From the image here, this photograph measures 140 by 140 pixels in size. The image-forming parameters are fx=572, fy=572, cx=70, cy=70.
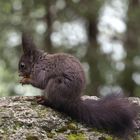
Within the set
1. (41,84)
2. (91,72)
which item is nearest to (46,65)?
(41,84)

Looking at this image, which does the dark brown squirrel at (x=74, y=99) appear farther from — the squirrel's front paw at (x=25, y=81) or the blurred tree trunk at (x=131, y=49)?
the blurred tree trunk at (x=131, y=49)

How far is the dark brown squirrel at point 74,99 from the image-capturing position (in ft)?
18.1

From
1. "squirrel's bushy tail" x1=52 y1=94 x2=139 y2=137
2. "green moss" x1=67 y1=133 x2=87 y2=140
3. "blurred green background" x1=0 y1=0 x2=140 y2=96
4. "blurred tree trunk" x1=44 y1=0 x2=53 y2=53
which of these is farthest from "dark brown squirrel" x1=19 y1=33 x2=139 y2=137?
"blurred tree trunk" x1=44 y1=0 x2=53 y2=53

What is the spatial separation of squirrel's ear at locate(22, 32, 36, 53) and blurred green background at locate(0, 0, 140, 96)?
6.40 metres

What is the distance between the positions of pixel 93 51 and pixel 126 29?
3.91 feet

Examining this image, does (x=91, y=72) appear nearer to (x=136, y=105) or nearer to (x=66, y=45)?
(x=66, y=45)

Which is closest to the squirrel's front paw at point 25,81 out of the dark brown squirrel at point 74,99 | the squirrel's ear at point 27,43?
the dark brown squirrel at point 74,99

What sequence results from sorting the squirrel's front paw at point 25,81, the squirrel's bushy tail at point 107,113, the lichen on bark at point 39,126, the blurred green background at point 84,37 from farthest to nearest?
the blurred green background at point 84,37
the squirrel's front paw at point 25,81
the squirrel's bushy tail at point 107,113
the lichen on bark at point 39,126

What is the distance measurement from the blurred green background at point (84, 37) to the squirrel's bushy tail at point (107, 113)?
24.7 feet

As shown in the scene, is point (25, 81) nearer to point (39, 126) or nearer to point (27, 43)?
point (27, 43)

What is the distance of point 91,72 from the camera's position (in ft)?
47.2

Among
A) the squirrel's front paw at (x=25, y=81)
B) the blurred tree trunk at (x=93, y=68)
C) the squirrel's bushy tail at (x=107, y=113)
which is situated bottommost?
the blurred tree trunk at (x=93, y=68)

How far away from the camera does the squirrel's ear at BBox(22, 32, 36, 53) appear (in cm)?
648

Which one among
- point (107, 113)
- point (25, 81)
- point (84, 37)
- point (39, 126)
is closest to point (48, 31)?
point (84, 37)
